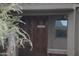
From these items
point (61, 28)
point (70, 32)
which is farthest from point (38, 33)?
point (70, 32)

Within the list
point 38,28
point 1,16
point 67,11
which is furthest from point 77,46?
point 1,16

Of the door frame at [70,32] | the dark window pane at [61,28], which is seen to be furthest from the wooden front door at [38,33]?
the door frame at [70,32]

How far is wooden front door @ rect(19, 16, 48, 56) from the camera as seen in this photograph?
819cm

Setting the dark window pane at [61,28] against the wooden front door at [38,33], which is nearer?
the dark window pane at [61,28]

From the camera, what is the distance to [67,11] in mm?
7441

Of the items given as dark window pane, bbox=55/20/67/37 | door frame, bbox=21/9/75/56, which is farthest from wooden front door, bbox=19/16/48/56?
door frame, bbox=21/9/75/56

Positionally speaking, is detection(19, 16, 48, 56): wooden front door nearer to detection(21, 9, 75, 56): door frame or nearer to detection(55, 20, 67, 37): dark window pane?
detection(55, 20, 67, 37): dark window pane

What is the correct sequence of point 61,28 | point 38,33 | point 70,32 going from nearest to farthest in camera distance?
point 70,32 → point 61,28 → point 38,33

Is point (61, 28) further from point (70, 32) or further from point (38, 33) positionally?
point (38, 33)

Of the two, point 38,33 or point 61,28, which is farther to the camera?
point 38,33

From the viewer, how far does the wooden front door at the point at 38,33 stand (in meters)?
8.19

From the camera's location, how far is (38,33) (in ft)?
27.4

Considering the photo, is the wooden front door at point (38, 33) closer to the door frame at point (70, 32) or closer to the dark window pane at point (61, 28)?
the dark window pane at point (61, 28)

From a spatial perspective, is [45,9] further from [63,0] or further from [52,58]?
[52,58]
